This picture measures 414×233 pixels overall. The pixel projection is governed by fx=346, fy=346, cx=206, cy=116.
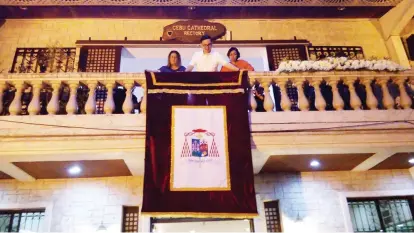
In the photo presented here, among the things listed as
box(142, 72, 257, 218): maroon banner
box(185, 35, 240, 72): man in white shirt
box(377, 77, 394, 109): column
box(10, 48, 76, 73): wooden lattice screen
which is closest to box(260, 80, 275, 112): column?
box(142, 72, 257, 218): maroon banner

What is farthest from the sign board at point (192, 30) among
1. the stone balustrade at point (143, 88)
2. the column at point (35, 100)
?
the column at point (35, 100)

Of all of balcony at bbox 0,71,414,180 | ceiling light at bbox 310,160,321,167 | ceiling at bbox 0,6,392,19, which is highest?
ceiling at bbox 0,6,392,19

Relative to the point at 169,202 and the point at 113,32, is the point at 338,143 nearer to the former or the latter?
the point at 169,202

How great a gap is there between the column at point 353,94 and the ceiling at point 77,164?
13.1ft

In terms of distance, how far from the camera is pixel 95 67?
839 cm

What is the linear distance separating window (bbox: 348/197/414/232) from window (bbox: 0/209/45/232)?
249 inches

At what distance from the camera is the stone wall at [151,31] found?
28.7 ft

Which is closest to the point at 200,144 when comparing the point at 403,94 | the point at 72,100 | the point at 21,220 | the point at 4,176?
the point at 72,100

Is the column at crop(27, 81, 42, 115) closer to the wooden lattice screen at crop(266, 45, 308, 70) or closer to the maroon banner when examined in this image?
the maroon banner

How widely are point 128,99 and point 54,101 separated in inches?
44.7

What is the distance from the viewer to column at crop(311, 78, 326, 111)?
5645 millimetres

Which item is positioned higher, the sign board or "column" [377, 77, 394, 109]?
the sign board

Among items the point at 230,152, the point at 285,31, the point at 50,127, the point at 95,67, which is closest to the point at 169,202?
the point at 230,152

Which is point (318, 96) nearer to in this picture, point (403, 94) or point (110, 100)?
point (403, 94)
